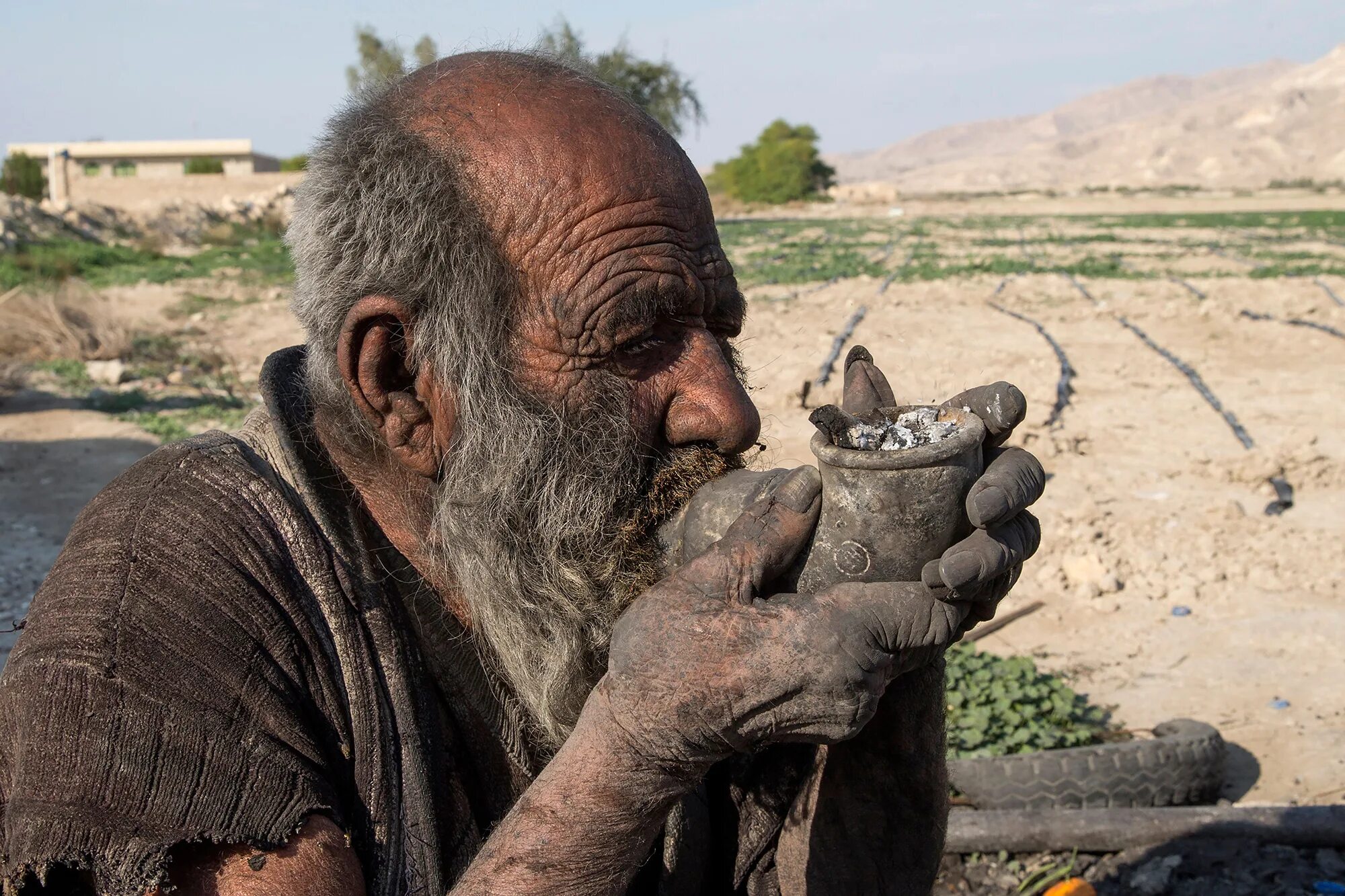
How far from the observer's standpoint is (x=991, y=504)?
4.57 feet

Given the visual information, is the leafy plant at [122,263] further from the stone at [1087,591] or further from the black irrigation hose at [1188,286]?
the stone at [1087,591]

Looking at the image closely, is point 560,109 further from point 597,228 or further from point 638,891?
point 638,891

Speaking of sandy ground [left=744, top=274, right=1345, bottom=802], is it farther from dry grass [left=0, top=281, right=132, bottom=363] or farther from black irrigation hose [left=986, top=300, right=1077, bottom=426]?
dry grass [left=0, top=281, right=132, bottom=363]

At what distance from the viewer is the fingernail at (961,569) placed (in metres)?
1.39

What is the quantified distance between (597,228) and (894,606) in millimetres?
798

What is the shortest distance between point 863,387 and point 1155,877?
95.7 inches

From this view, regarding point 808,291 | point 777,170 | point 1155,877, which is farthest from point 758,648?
point 777,170

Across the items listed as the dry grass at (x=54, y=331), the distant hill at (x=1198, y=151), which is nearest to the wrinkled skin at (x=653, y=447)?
the dry grass at (x=54, y=331)

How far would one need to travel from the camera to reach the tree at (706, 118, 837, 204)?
61375 millimetres

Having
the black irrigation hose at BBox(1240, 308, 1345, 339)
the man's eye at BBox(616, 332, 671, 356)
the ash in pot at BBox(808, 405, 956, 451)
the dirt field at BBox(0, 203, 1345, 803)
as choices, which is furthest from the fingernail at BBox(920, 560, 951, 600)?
the black irrigation hose at BBox(1240, 308, 1345, 339)

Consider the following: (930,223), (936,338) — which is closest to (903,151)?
(930,223)

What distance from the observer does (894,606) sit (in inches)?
56.6

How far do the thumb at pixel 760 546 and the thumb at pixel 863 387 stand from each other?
0.72 ft

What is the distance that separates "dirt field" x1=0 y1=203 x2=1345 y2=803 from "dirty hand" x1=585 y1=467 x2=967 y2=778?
1.47 metres
